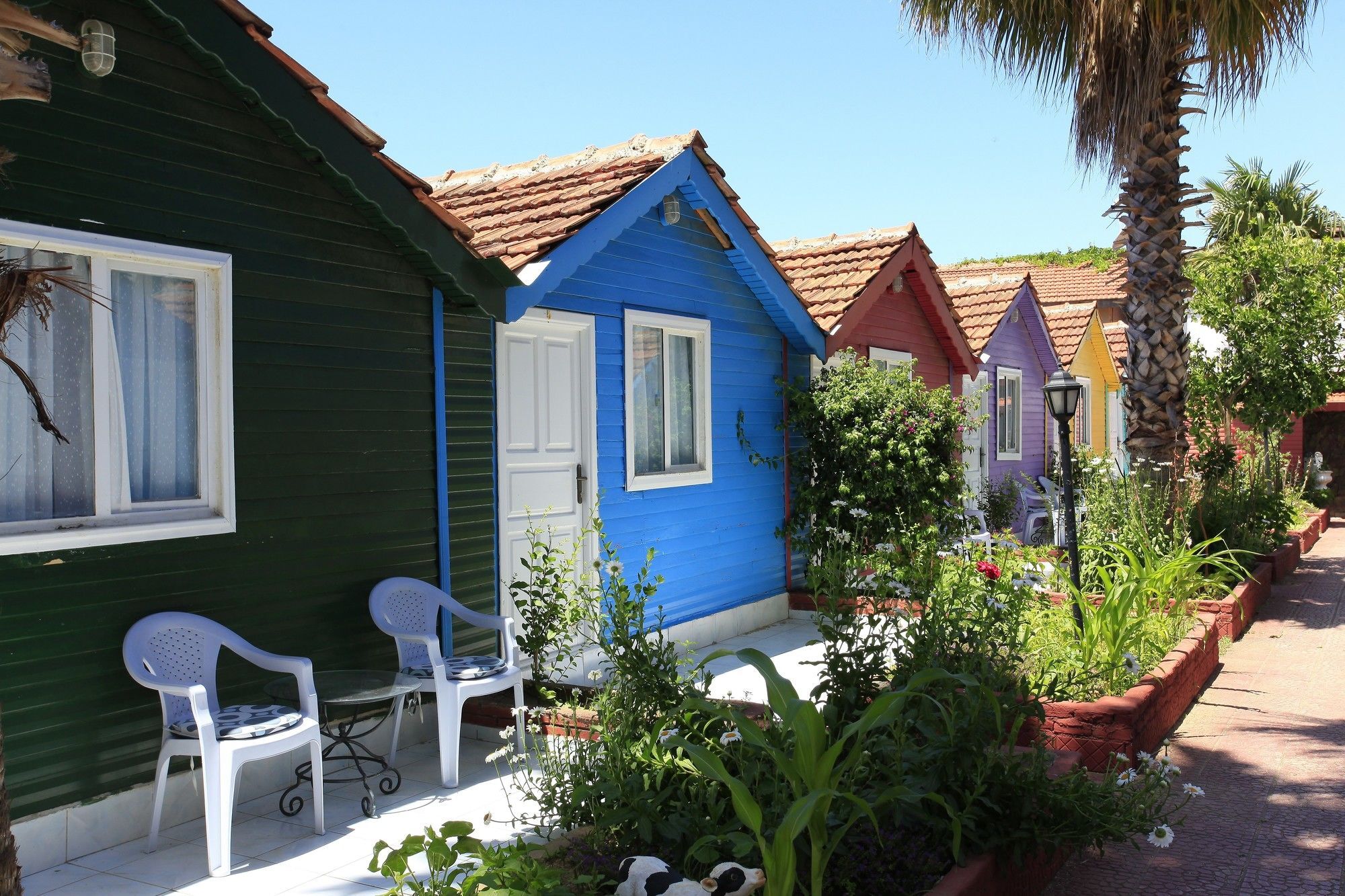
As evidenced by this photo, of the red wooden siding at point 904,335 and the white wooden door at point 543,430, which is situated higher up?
the red wooden siding at point 904,335

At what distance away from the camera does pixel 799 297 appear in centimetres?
1005

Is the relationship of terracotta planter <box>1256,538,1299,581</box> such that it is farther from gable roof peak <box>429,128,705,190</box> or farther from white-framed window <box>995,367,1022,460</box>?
gable roof peak <box>429,128,705,190</box>

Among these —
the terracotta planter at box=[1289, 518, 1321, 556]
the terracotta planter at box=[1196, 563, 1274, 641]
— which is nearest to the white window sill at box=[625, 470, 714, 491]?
the terracotta planter at box=[1196, 563, 1274, 641]

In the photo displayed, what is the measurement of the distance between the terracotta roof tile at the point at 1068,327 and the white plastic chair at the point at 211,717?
16516 millimetres

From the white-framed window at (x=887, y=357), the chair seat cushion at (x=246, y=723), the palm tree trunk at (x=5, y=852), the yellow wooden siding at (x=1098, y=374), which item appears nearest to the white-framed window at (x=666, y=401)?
the white-framed window at (x=887, y=357)

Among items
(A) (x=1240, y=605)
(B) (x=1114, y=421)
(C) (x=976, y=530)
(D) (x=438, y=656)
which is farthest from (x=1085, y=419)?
(D) (x=438, y=656)

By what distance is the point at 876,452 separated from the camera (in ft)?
31.9

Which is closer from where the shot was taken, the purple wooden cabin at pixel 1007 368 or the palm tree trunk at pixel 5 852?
the palm tree trunk at pixel 5 852

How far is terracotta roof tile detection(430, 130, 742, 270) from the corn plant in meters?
3.68

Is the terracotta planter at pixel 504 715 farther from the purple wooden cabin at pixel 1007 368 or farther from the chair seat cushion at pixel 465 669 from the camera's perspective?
the purple wooden cabin at pixel 1007 368

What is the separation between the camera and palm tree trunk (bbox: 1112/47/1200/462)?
35.1ft

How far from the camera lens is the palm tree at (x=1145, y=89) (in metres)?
10.2

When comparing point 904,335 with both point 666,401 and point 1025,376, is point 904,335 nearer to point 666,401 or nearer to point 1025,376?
point 666,401

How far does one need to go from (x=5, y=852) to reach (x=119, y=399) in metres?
2.82
